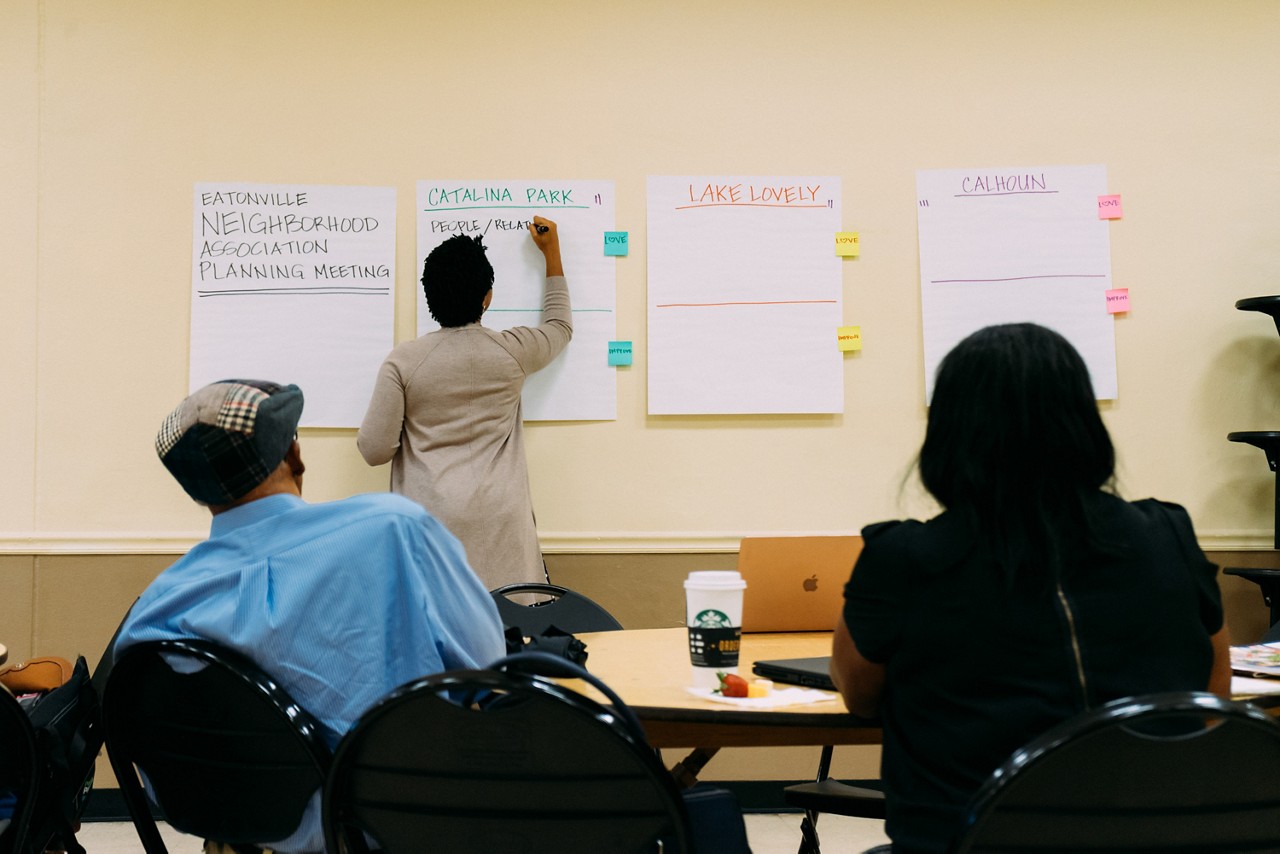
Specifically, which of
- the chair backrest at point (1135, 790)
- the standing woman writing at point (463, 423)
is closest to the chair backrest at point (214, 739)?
the chair backrest at point (1135, 790)

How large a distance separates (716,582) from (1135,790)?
73 cm

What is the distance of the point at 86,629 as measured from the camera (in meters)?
3.47

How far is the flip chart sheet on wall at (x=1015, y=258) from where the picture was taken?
3572mm

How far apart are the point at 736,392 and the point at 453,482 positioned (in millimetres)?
1007

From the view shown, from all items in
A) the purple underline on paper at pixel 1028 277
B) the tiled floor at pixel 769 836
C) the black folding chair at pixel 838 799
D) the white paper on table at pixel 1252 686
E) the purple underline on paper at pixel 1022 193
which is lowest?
the tiled floor at pixel 769 836

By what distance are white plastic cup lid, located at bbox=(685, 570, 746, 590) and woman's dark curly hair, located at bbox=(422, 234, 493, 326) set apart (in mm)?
1804

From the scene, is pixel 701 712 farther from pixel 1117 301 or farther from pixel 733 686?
pixel 1117 301

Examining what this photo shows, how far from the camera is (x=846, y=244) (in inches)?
141

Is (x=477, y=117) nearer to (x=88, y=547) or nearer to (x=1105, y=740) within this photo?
(x=88, y=547)

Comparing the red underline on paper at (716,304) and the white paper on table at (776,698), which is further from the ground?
the red underline on paper at (716,304)

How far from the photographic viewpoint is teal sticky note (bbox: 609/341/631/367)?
3.54 metres

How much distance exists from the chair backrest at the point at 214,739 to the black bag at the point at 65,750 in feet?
0.83

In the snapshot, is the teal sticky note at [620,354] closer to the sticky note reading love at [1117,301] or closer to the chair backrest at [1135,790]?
the sticky note reading love at [1117,301]

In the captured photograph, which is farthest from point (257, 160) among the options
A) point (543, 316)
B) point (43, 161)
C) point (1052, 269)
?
point (1052, 269)
